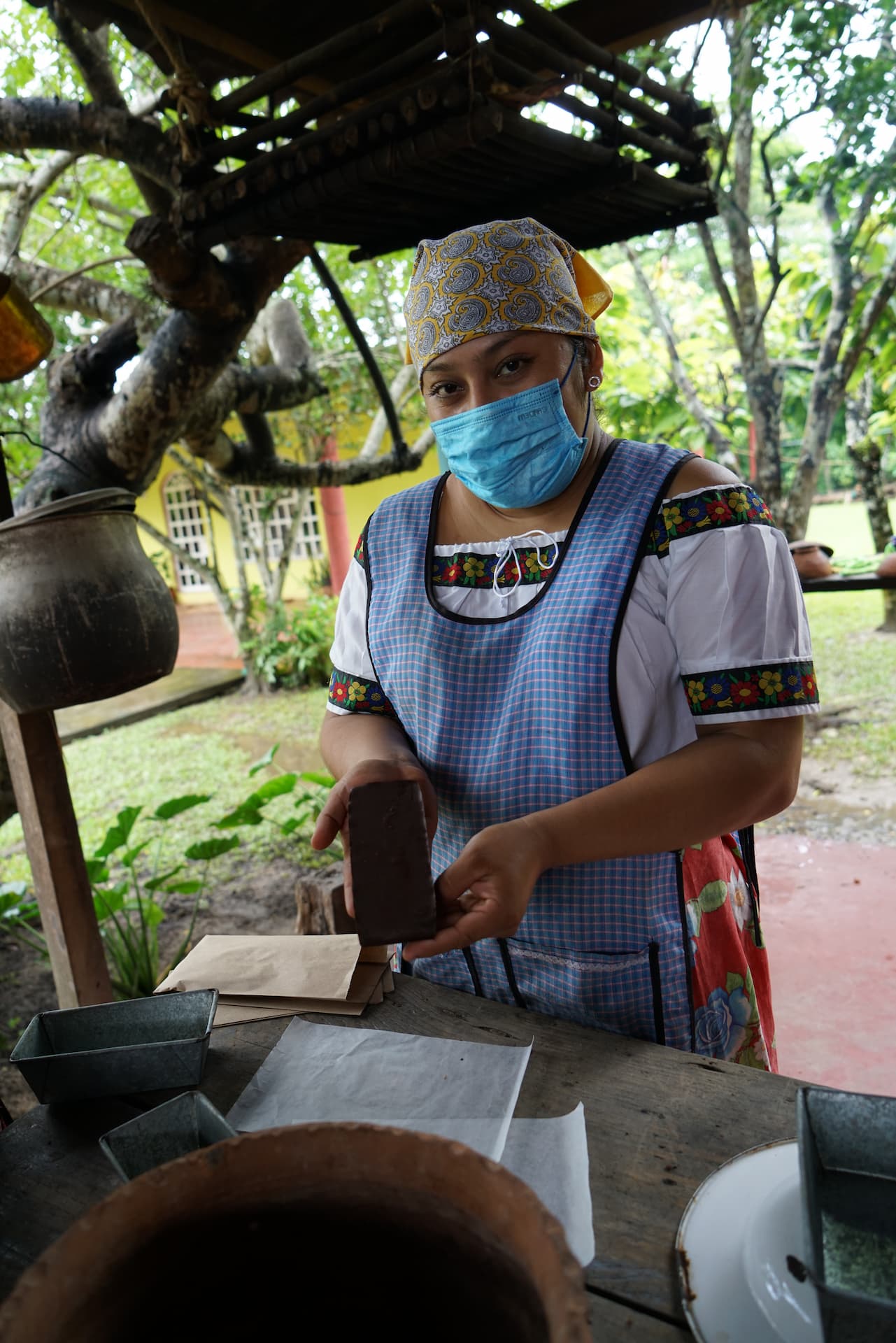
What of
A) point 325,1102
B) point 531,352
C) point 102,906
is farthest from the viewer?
point 102,906

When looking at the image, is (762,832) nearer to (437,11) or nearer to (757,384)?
(757,384)

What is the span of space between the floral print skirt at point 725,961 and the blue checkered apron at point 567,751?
47mm

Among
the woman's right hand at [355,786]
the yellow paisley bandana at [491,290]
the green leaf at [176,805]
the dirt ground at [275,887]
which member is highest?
the yellow paisley bandana at [491,290]

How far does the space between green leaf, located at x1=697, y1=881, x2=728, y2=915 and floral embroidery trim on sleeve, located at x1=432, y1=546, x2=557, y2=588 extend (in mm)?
638

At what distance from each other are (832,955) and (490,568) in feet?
10.7

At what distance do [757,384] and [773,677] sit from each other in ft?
19.1

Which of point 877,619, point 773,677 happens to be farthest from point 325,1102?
point 877,619

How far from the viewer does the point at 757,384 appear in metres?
6.56

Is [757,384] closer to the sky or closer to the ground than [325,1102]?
closer to the sky

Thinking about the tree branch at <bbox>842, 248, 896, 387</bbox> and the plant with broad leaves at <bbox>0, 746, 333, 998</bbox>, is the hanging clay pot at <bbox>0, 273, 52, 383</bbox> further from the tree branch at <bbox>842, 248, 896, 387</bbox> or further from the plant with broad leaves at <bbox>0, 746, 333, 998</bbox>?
the tree branch at <bbox>842, 248, 896, 387</bbox>

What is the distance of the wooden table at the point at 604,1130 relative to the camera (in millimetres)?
915

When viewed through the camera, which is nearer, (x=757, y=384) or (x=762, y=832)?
(x=762, y=832)

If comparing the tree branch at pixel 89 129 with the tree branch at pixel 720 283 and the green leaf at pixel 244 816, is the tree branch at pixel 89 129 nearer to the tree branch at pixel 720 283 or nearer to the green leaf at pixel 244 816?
the green leaf at pixel 244 816

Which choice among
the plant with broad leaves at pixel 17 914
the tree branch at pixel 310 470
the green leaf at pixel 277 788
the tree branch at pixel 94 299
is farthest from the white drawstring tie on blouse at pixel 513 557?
the tree branch at pixel 94 299
